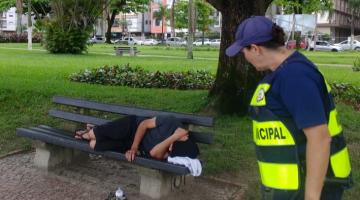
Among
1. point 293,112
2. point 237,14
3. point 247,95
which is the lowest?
point 247,95

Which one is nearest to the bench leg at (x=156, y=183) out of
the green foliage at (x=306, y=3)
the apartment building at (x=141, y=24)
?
the green foliage at (x=306, y=3)

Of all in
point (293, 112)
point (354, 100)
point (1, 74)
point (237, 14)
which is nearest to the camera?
point (293, 112)

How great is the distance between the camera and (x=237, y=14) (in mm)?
7727

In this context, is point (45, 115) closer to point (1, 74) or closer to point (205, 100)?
point (205, 100)

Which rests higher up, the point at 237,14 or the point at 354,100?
the point at 237,14

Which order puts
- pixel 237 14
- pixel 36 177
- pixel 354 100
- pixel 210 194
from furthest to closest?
pixel 354 100 < pixel 237 14 < pixel 36 177 < pixel 210 194

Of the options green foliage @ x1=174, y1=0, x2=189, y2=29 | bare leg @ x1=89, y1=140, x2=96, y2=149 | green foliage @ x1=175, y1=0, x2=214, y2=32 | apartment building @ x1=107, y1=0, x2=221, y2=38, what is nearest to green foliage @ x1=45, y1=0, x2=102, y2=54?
bare leg @ x1=89, y1=140, x2=96, y2=149

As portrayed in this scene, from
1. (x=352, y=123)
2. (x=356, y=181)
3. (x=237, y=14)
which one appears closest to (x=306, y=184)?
(x=356, y=181)

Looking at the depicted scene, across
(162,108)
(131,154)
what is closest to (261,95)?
(131,154)

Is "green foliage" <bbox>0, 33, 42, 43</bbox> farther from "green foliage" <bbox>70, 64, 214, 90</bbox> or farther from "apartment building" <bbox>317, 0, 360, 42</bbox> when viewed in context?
"apartment building" <bbox>317, 0, 360, 42</bbox>

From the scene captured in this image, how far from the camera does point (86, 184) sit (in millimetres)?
5289

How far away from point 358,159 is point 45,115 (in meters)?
4.68

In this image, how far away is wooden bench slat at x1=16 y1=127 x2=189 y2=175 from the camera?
14.1ft

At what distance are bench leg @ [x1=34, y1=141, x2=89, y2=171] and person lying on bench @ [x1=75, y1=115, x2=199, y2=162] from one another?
90cm
